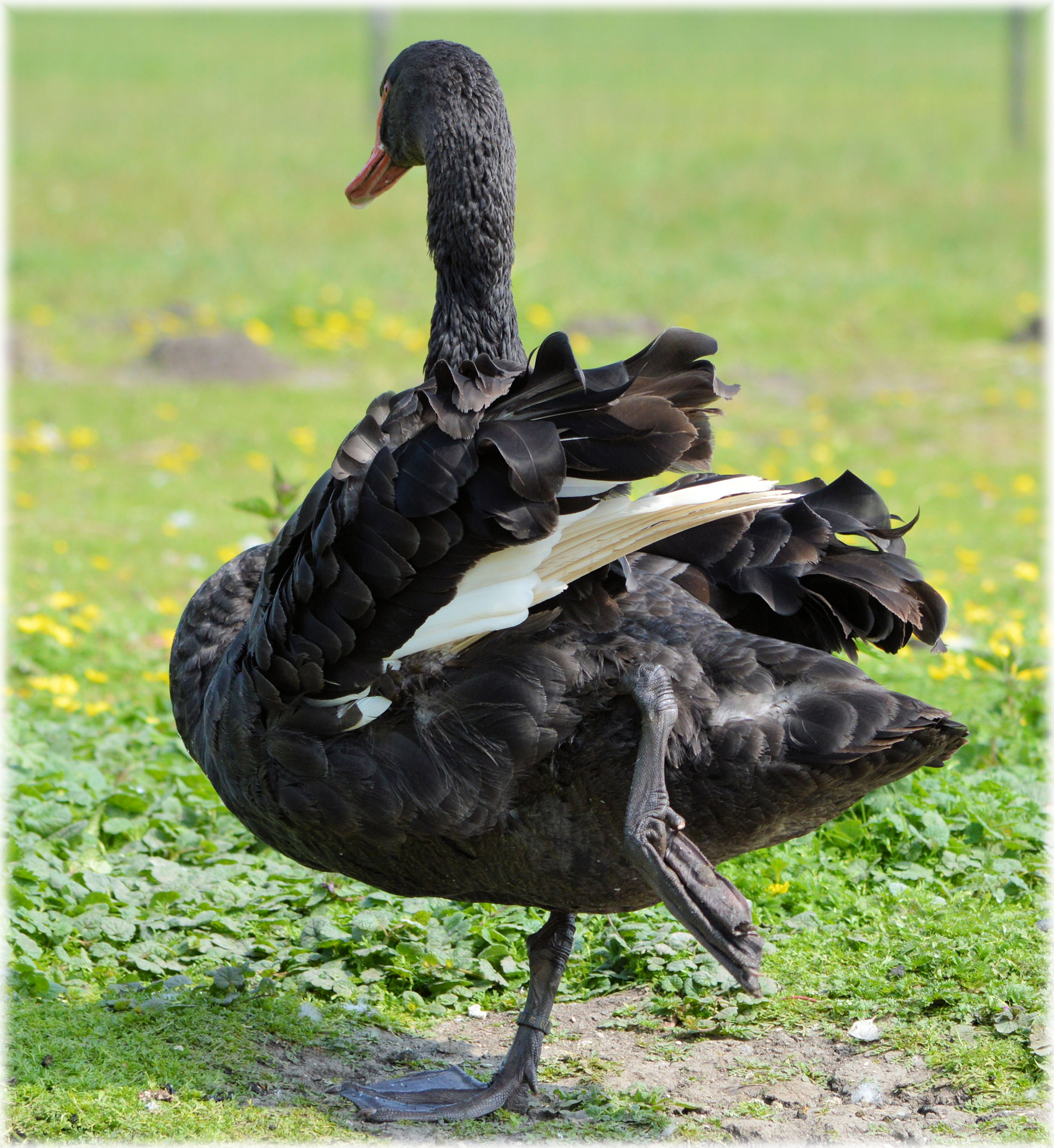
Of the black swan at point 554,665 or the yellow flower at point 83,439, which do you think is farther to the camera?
the yellow flower at point 83,439

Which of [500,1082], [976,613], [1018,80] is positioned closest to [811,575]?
[500,1082]

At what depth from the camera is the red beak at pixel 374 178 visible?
4.00 meters

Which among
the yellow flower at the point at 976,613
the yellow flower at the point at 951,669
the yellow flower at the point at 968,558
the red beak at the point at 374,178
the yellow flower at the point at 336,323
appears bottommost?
the yellow flower at the point at 951,669

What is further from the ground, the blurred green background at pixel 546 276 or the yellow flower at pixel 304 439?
the blurred green background at pixel 546 276

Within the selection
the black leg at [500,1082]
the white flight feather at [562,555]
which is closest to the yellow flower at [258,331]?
the black leg at [500,1082]

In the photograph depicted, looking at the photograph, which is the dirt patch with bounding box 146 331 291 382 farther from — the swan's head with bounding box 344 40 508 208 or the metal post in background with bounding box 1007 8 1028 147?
the metal post in background with bounding box 1007 8 1028 147

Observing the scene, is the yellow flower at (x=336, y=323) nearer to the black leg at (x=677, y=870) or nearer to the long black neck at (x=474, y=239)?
the long black neck at (x=474, y=239)

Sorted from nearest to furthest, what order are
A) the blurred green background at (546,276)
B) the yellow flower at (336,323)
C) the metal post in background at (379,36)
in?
1. the blurred green background at (546,276)
2. the yellow flower at (336,323)
3. the metal post in background at (379,36)

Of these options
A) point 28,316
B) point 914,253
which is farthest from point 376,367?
point 914,253

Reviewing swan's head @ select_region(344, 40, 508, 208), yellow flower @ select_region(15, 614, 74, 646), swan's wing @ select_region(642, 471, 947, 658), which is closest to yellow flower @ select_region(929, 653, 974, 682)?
swan's wing @ select_region(642, 471, 947, 658)

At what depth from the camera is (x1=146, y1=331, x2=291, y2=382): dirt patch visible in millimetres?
10102

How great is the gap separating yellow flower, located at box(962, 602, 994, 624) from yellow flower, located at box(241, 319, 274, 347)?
6096mm

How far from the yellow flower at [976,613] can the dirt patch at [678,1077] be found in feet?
8.71

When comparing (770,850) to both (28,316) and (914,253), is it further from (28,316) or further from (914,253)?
(914,253)
